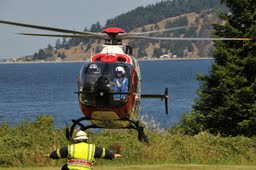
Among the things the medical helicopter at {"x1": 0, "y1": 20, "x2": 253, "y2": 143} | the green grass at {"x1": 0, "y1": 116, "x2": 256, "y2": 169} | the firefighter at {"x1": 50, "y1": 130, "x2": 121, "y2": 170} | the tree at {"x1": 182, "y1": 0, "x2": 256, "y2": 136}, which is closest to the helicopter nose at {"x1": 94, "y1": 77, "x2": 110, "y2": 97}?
the medical helicopter at {"x1": 0, "y1": 20, "x2": 253, "y2": 143}

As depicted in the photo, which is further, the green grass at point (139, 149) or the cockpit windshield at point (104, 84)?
the green grass at point (139, 149)

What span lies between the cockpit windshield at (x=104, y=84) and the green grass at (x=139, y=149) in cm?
576

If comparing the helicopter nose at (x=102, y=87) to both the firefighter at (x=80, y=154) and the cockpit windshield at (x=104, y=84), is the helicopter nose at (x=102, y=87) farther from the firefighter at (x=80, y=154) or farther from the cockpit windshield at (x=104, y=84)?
the firefighter at (x=80, y=154)

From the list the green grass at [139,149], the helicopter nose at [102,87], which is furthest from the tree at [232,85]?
the helicopter nose at [102,87]

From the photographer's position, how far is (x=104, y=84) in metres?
19.8

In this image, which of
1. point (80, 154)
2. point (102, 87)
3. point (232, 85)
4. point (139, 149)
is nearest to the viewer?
point (80, 154)

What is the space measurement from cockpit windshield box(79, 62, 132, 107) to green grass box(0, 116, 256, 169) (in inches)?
227

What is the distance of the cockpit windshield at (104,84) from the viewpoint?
1988 cm

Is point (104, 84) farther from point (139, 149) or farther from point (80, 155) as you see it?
point (139, 149)

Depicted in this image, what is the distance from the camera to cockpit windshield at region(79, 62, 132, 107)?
1988 cm

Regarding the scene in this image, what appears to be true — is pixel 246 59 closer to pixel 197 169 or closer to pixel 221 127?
pixel 221 127

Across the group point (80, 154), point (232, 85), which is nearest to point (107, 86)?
point (80, 154)

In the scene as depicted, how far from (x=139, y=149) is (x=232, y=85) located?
16.0m

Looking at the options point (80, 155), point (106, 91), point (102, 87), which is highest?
point (102, 87)
